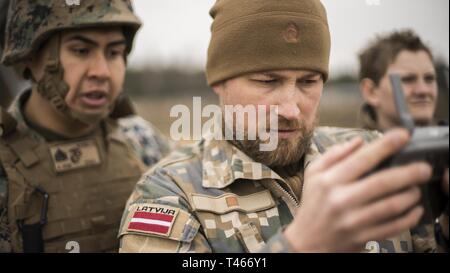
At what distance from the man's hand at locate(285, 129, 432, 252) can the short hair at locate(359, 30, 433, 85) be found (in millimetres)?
1404

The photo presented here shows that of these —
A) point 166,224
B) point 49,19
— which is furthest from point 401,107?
point 49,19

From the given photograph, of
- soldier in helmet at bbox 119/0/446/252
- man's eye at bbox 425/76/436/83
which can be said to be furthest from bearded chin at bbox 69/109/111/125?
man's eye at bbox 425/76/436/83

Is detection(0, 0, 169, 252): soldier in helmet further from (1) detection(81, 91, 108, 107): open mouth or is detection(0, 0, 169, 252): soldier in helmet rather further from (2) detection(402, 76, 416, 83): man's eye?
(2) detection(402, 76, 416, 83): man's eye

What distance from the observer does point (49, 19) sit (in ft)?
8.36

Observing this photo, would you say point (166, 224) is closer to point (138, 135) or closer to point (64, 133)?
point (64, 133)

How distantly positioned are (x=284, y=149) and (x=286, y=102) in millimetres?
187

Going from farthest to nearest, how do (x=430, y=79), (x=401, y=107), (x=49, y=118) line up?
(x=49, y=118), (x=430, y=79), (x=401, y=107)

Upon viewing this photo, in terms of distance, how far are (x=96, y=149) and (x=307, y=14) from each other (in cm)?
143

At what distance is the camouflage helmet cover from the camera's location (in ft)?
8.23

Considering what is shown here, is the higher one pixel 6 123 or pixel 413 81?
pixel 413 81

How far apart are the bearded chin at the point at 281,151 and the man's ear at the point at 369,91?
59cm

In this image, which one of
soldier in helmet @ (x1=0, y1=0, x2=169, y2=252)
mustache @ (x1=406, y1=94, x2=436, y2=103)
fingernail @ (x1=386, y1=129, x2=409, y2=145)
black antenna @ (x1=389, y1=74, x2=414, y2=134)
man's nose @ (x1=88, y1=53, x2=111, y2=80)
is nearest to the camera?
fingernail @ (x1=386, y1=129, x2=409, y2=145)

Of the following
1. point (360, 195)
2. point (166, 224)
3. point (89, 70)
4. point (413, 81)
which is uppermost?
point (89, 70)

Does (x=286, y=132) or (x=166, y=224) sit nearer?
(x=166, y=224)
